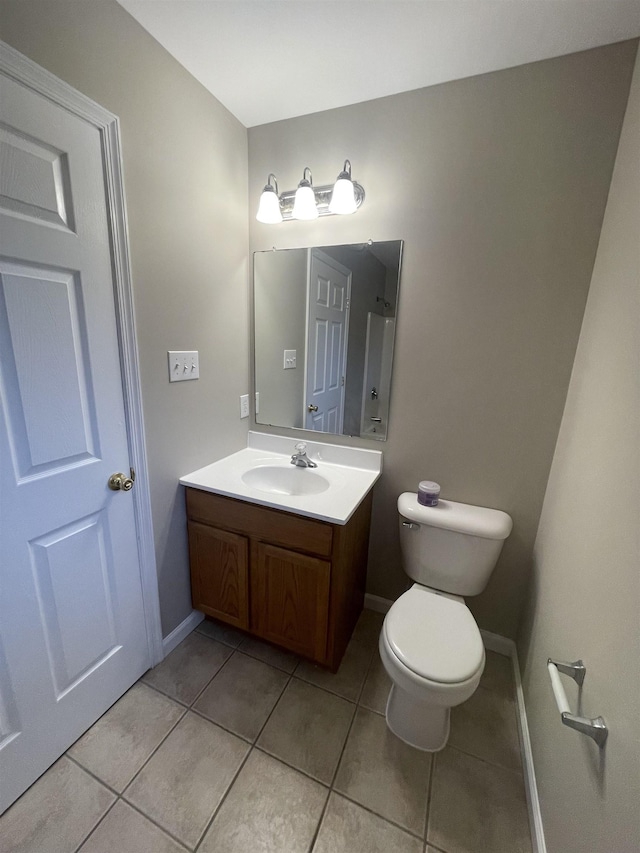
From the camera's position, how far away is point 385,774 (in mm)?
1126

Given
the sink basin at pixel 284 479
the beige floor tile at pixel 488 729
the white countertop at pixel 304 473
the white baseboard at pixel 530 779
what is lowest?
the beige floor tile at pixel 488 729

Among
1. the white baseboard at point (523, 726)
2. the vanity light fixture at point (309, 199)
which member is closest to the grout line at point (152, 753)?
the white baseboard at point (523, 726)

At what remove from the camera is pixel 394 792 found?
1.08 m

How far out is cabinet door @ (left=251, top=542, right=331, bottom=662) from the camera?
1.29m

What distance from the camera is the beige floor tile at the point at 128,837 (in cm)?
93

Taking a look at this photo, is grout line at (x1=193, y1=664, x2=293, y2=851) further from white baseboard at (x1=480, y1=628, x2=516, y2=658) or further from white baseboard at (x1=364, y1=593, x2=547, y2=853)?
white baseboard at (x1=480, y1=628, x2=516, y2=658)

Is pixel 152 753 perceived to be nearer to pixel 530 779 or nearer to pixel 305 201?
pixel 530 779

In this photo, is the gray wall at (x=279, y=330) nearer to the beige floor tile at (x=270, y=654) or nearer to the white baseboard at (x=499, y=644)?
the beige floor tile at (x=270, y=654)

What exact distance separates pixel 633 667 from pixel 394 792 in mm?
923

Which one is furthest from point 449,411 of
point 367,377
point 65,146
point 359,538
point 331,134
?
point 65,146

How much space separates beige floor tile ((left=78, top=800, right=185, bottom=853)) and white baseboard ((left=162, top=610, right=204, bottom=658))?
0.54 m

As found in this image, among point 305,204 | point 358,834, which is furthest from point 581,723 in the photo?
point 305,204

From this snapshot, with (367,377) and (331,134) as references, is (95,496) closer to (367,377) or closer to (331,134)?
(367,377)

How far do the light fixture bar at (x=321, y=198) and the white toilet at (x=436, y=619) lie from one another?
1311mm
